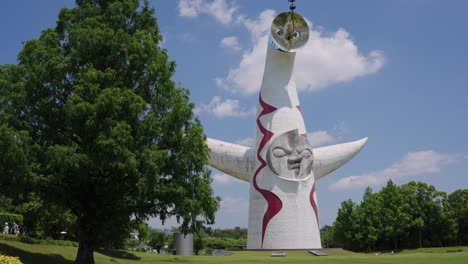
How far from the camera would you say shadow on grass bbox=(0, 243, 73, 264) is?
1850 centimetres

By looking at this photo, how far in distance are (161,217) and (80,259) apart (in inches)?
133

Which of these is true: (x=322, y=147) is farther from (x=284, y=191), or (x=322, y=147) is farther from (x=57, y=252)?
(x=57, y=252)

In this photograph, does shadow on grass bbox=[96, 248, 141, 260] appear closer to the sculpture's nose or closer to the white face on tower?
the white face on tower

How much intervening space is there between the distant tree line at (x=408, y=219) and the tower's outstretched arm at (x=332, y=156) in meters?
13.8

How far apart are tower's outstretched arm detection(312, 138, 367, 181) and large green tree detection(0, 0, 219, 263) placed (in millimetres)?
20764

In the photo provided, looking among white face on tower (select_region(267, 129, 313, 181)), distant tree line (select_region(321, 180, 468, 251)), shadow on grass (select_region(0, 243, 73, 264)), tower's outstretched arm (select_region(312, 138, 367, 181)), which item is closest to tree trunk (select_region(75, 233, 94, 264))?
shadow on grass (select_region(0, 243, 73, 264))

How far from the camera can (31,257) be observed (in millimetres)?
19078

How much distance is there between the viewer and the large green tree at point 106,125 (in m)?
16.9

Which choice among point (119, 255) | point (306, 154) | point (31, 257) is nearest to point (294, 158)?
point (306, 154)

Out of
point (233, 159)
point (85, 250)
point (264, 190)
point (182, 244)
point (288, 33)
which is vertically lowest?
point (85, 250)

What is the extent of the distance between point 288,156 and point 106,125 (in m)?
20.9

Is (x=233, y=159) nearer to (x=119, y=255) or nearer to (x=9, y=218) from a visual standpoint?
(x=119, y=255)

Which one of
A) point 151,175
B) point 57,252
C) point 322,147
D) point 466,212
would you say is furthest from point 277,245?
point 466,212

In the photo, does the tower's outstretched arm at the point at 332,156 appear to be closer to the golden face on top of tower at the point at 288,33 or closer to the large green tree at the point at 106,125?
the golden face on top of tower at the point at 288,33
